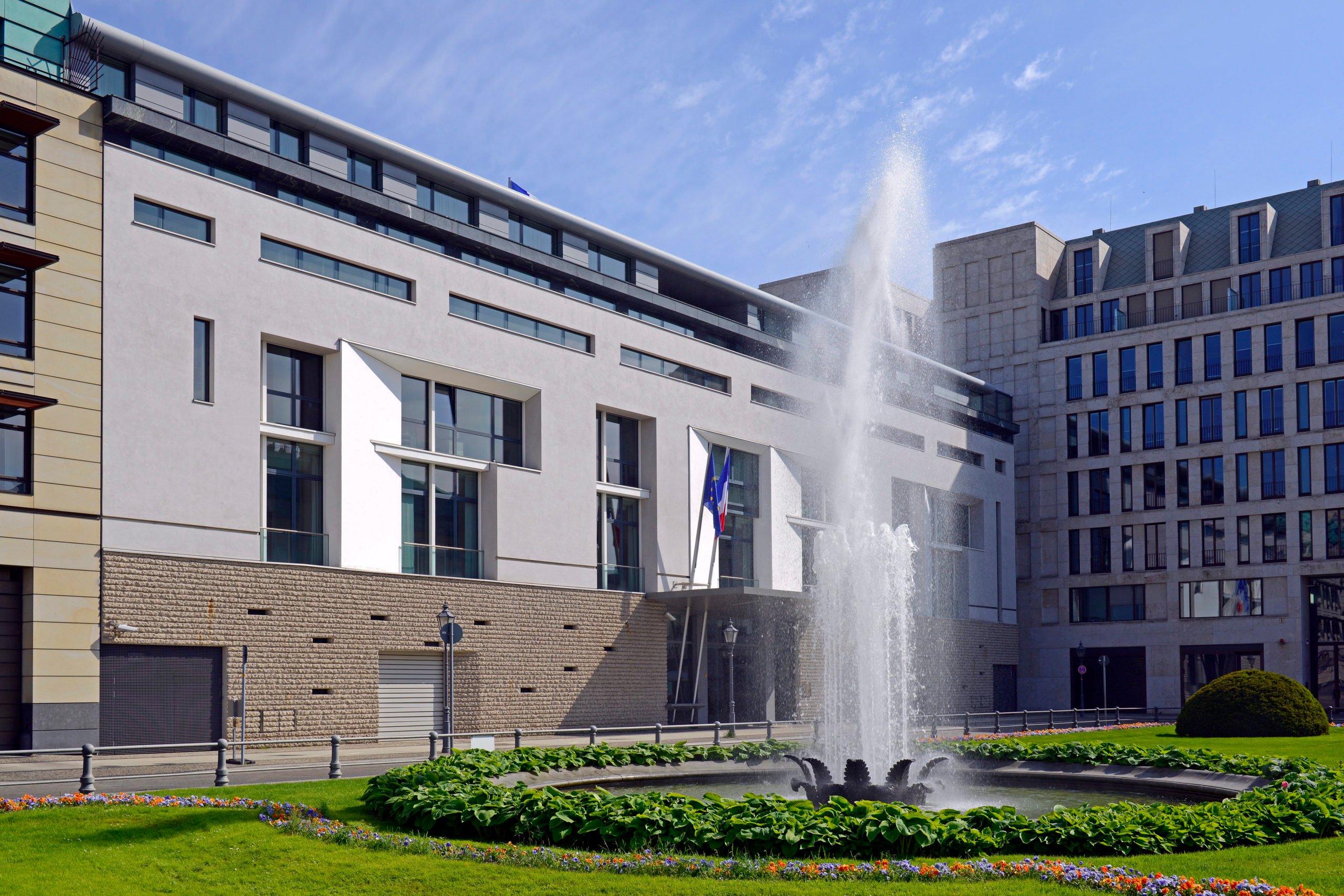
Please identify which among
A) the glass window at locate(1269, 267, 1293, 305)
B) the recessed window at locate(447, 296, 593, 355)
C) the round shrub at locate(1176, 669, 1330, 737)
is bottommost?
the round shrub at locate(1176, 669, 1330, 737)

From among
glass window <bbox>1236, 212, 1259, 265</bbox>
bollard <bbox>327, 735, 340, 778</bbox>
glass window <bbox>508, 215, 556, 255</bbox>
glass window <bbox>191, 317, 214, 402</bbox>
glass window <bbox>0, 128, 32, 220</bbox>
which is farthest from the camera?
glass window <bbox>1236, 212, 1259, 265</bbox>

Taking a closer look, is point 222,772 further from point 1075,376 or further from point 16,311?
point 1075,376

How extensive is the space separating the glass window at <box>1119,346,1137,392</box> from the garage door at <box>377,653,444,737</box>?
48964mm

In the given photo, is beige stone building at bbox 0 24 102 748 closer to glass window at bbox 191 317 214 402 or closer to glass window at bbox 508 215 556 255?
glass window at bbox 191 317 214 402

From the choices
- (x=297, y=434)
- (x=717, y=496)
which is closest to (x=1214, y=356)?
(x=717, y=496)

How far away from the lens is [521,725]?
4006 cm

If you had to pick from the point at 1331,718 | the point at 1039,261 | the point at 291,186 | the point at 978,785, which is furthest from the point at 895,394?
the point at 978,785

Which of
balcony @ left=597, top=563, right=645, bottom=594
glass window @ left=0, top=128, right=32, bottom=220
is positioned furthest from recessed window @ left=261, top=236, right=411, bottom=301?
balcony @ left=597, top=563, right=645, bottom=594

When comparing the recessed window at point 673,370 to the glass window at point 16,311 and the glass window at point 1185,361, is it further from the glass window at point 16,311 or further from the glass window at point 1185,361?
the glass window at point 1185,361

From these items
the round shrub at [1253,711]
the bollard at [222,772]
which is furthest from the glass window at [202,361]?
the round shrub at [1253,711]

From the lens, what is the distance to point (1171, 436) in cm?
7081

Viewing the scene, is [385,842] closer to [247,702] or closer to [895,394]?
[247,702]

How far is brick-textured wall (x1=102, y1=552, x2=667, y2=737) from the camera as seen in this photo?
3117 centimetres

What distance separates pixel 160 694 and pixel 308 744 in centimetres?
451
